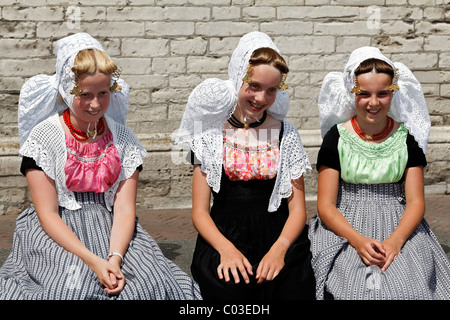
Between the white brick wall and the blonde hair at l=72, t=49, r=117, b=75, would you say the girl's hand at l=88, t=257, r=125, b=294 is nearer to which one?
the blonde hair at l=72, t=49, r=117, b=75

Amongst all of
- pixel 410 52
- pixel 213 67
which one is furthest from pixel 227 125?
pixel 410 52

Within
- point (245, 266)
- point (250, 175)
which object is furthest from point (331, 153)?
point (245, 266)

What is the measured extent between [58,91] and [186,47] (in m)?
4.29

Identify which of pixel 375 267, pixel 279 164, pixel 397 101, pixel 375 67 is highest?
pixel 375 67

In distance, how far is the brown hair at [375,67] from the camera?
359 centimetres

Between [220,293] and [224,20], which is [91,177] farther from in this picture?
[224,20]

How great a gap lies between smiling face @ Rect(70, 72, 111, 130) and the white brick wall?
4.12 meters

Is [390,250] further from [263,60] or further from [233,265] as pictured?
[263,60]

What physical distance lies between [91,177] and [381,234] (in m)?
1.59

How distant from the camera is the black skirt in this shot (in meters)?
3.39

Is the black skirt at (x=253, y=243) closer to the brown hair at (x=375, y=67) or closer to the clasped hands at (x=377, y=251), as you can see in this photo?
the clasped hands at (x=377, y=251)

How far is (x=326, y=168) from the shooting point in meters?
3.73

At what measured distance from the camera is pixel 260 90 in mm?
3484

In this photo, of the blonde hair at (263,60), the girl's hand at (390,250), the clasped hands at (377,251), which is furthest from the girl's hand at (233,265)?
the blonde hair at (263,60)
